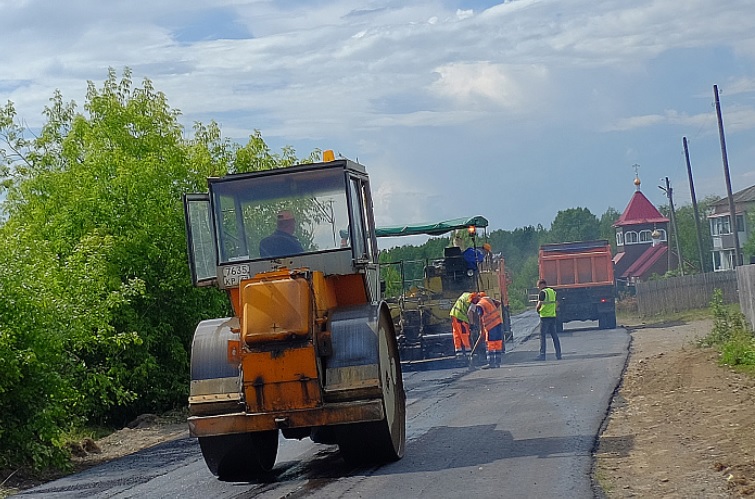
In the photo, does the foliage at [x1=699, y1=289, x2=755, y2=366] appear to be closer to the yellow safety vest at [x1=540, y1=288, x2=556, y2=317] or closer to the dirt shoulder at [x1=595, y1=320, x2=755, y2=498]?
the dirt shoulder at [x1=595, y1=320, x2=755, y2=498]

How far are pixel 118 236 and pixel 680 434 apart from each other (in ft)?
33.4

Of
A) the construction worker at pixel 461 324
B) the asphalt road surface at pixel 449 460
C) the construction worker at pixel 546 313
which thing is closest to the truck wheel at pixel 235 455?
the asphalt road surface at pixel 449 460

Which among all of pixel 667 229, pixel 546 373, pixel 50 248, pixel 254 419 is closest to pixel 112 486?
pixel 254 419

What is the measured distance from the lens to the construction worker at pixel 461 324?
21.4m

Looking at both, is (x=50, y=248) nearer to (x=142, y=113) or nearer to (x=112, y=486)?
(x=142, y=113)

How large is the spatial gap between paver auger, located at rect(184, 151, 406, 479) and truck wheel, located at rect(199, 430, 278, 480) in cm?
1

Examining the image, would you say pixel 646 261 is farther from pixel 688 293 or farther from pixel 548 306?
pixel 548 306

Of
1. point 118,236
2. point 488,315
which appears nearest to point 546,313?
point 488,315

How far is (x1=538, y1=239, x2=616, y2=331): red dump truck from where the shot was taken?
3275 centimetres

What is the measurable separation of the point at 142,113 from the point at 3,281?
814 centimetres

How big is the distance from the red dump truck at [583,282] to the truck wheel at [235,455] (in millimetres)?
24062

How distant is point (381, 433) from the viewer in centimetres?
914

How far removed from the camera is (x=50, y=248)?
1664 centimetres

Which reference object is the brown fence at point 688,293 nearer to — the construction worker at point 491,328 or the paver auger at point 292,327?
the construction worker at point 491,328
